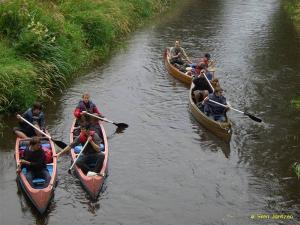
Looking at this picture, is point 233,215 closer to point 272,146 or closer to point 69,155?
point 272,146

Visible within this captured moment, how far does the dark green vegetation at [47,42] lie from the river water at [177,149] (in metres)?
0.81

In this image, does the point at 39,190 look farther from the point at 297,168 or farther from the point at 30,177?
the point at 297,168

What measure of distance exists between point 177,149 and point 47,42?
771 centimetres

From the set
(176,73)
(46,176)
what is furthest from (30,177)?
(176,73)

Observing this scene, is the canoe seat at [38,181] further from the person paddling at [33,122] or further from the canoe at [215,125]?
the canoe at [215,125]

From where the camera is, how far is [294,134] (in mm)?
16516

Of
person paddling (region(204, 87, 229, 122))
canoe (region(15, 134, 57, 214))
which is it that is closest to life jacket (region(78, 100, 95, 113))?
canoe (region(15, 134, 57, 214))

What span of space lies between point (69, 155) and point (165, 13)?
75.6 ft

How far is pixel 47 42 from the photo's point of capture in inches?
794

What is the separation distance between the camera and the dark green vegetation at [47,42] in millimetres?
17547

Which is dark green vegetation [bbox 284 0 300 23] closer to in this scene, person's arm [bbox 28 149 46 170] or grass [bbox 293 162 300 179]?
grass [bbox 293 162 300 179]

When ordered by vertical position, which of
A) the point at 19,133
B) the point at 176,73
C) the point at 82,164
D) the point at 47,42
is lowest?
the point at 176,73

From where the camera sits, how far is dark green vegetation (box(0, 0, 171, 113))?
57.6 ft

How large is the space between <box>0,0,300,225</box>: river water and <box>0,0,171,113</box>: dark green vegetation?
0.81 metres
